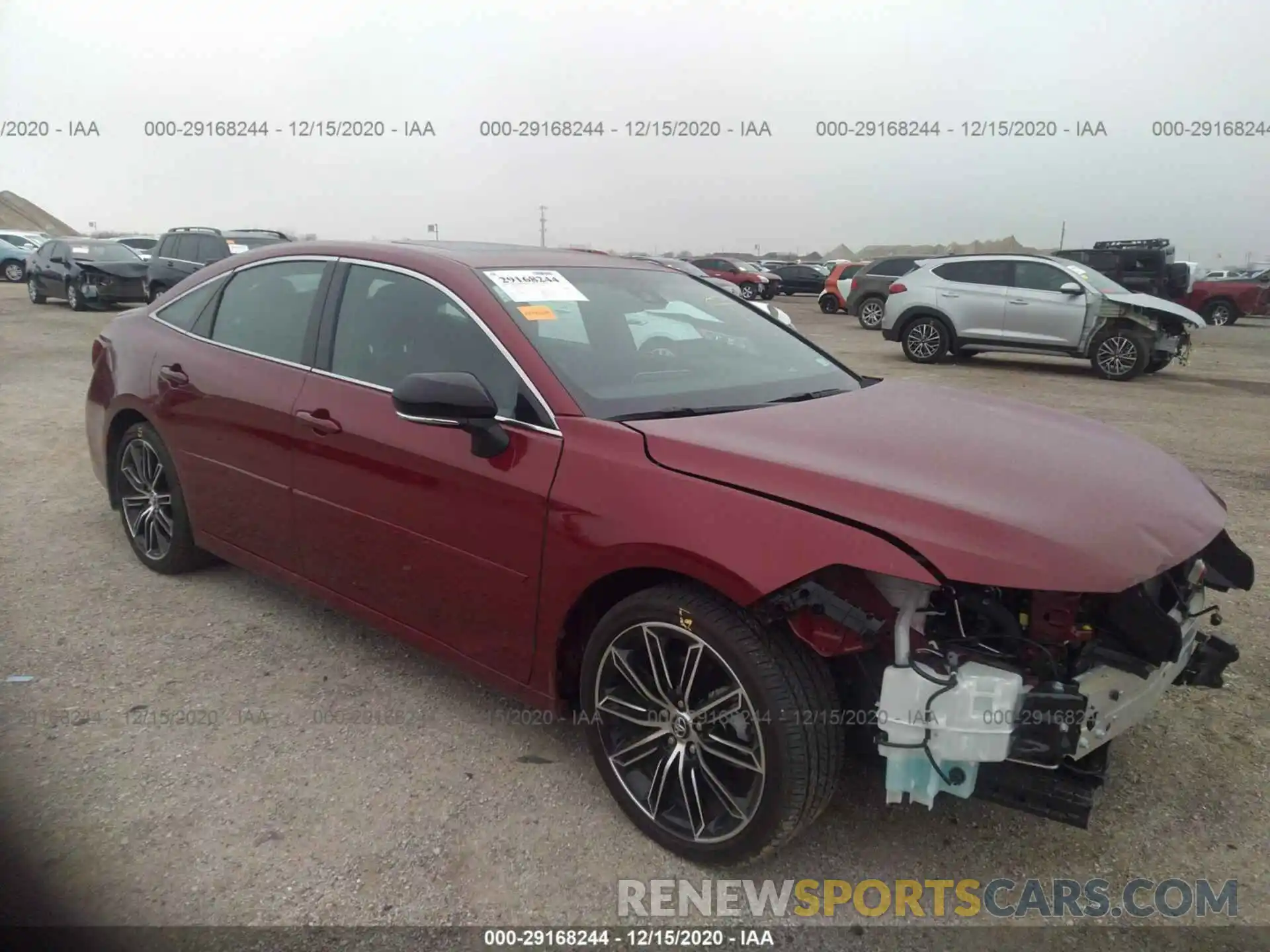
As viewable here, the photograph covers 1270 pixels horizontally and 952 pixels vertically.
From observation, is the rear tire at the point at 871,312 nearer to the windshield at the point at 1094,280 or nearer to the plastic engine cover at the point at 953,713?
the windshield at the point at 1094,280

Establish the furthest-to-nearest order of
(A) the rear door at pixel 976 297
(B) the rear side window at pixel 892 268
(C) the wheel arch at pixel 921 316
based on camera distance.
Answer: (B) the rear side window at pixel 892 268, (C) the wheel arch at pixel 921 316, (A) the rear door at pixel 976 297

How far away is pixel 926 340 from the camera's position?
13859 millimetres

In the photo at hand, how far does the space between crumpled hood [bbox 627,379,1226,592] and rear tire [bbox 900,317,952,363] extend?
11.2m

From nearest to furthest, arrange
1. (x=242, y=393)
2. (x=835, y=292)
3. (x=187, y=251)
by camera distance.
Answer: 1. (x=242, y=393)
2. (x=187, y=251)
3. (x=835, y=292)

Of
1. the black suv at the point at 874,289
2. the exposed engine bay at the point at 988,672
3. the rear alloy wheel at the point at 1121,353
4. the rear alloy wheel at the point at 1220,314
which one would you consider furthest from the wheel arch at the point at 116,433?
the rear alloy wheel at the point at 1220,314

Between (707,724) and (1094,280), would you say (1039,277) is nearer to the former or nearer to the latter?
(1094,280)

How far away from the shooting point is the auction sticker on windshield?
10.3 feet

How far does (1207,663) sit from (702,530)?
63.5 inches

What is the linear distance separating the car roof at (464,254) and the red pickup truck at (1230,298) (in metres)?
24.2

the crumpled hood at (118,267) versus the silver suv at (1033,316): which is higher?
the crumpled hood at (118,267)

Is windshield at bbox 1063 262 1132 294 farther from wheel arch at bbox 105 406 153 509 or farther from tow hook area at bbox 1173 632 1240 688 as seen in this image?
wheel arch at bbox 105 406 153 509

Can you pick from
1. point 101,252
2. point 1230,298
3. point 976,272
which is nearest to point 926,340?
point 976,272

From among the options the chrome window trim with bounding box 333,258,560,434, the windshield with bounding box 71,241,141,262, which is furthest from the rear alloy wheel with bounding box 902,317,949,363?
the windshield with bounding box 71,241,141,262

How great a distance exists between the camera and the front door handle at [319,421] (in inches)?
129
